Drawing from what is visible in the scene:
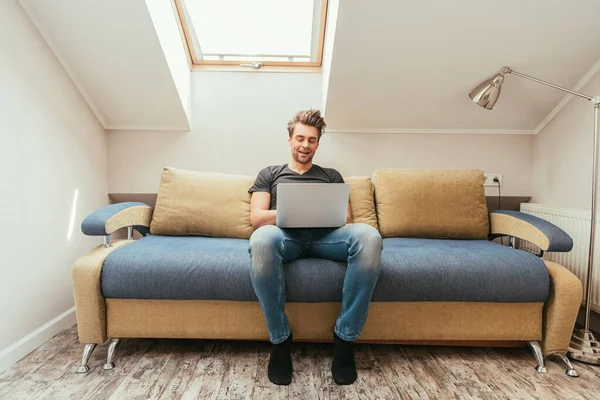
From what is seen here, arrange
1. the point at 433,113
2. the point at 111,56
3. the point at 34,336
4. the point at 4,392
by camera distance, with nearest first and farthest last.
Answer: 1. the point at 4,392
2. the point at 34,336
3. the point at 111,56
4. the point at 433,113

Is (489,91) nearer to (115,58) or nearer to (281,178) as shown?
(281,178)

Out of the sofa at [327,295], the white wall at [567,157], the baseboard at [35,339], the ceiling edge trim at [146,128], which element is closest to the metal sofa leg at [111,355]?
the sofa at [327,295]

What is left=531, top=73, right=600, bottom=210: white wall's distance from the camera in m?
1.95

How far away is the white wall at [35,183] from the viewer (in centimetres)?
149

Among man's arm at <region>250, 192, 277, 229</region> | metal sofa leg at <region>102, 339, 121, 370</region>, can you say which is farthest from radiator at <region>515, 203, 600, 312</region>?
metal sofa leg at <region>102, 339, 121, 370</region>

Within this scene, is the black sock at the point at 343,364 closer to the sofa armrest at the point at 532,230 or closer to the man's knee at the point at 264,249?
the man's knee at the point at 264,249

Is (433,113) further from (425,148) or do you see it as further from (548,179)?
(548,179)

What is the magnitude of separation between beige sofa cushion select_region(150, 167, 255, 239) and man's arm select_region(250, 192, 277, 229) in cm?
22

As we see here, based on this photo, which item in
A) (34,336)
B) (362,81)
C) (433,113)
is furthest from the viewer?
(433,113)

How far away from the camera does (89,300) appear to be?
1425 mm

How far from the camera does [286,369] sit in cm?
134

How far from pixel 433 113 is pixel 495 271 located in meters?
1.19

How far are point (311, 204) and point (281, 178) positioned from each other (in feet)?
1.48

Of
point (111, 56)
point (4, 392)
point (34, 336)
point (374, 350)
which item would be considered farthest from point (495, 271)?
point (111, 56)
